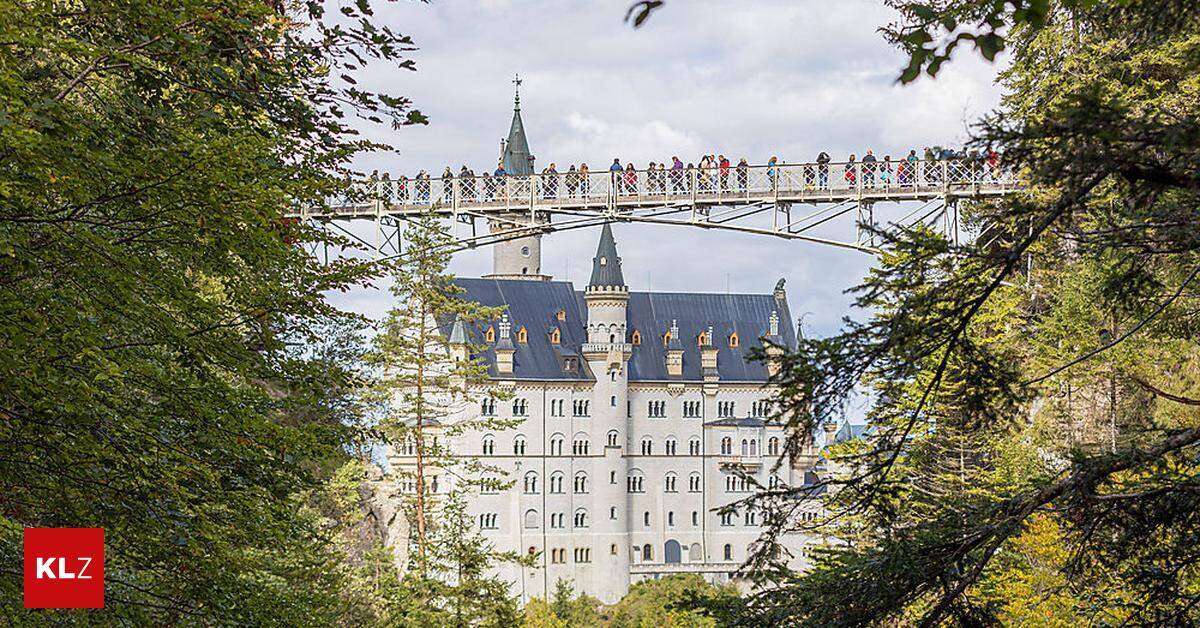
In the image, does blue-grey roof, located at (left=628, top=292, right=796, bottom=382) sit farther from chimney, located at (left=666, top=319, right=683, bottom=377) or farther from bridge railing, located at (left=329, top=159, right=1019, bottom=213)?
bridge railing, located at (left=329, top=159, right=1019, bottom=213)

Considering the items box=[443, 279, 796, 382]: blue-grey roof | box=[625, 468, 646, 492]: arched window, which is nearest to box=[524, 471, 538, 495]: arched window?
box=[443, 279, 796, 382]: blue-grey roof

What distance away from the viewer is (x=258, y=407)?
11570 millimetres

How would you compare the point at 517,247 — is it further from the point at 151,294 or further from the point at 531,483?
the point at 151,294

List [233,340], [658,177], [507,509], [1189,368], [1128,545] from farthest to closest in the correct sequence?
[507,509]
[658,177]
[1189,368]
[233,340]
[1128,545]

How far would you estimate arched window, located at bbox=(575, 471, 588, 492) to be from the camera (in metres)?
99.8

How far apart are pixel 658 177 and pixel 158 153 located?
34768 mm

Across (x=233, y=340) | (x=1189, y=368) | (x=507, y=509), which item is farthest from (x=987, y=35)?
(x=507, y=509)

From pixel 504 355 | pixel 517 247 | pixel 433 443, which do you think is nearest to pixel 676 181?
pixel 433 443

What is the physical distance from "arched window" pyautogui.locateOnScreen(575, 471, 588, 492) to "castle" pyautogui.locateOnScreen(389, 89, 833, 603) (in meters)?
0.07

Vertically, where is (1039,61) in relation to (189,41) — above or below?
above

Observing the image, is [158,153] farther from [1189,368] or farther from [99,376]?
[1189,368]

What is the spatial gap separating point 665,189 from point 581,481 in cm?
5783

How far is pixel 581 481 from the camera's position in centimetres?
9994

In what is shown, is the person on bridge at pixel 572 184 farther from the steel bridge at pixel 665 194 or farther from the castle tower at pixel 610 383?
the castle tower at pixel 610 383
